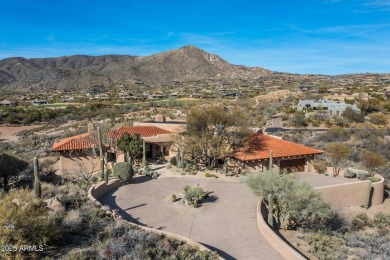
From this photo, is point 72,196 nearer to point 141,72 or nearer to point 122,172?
point 122,172

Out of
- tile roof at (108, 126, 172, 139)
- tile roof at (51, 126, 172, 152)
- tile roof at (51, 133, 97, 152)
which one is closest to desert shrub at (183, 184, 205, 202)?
tile roof at (51, 126, 172, 152)

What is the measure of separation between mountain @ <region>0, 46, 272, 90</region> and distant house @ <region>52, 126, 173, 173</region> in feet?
345

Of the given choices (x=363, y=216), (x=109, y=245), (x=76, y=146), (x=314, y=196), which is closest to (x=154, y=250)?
(x=109, y=245)

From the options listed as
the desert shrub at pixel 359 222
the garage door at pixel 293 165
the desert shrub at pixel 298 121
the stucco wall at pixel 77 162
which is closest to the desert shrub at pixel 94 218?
the stucco wall at pixel 77 162

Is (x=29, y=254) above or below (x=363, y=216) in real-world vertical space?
above

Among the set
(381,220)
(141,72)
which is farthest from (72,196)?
(141,72)

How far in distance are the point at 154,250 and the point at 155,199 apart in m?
7.39

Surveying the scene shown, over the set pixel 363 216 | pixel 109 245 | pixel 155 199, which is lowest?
pixel 363 216

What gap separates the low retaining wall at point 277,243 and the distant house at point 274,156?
335 inches

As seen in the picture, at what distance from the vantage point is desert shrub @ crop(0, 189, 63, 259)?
30.1 ft

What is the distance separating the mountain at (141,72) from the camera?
13262 cm

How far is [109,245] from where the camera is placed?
9.81 metres

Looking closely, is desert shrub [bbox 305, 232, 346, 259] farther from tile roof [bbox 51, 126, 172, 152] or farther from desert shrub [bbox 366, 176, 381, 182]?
tile roof [bbox 51, 126, 172, 152]

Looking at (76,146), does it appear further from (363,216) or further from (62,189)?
(363,216)
